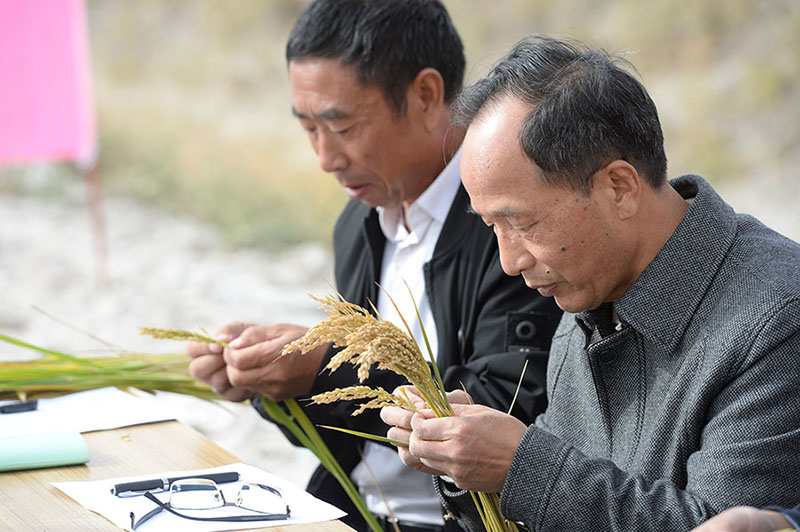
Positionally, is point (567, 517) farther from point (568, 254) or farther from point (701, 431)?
point (568, 254)

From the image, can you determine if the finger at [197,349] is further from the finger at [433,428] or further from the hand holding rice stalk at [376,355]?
the finger at [433,428]

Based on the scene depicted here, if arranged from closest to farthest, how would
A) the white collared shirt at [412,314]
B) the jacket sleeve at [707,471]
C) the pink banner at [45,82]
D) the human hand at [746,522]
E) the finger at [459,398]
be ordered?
the human hand at [746,522] < the jacket sleeve at [707,471] < the finger at [459,398] < the white collared shirt at [412,314] < the pink banner at [45,82]

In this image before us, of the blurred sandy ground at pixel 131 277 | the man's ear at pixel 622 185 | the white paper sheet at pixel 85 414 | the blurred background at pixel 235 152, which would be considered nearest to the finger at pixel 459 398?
the man's ear at pixel 622 185

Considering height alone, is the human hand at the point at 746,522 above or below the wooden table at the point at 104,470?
below

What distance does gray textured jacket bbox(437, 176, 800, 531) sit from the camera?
1.51 metres

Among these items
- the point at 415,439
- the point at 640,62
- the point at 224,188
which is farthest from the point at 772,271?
the point at 224,188

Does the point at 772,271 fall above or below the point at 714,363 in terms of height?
above

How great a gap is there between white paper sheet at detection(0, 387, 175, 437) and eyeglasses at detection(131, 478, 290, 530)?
0.40 m

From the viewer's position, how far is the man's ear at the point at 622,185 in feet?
5.43

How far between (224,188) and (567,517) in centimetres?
847

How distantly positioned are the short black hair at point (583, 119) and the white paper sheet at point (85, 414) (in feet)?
3.68

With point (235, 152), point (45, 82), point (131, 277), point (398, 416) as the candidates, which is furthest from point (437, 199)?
point (235, 152)

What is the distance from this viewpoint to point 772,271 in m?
1.62

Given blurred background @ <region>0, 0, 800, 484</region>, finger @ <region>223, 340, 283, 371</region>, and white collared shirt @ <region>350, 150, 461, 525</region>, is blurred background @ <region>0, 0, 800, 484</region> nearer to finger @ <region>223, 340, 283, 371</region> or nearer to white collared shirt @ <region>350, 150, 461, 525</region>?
white collared shirt @ <region>350, 150, 461, 525</region>
